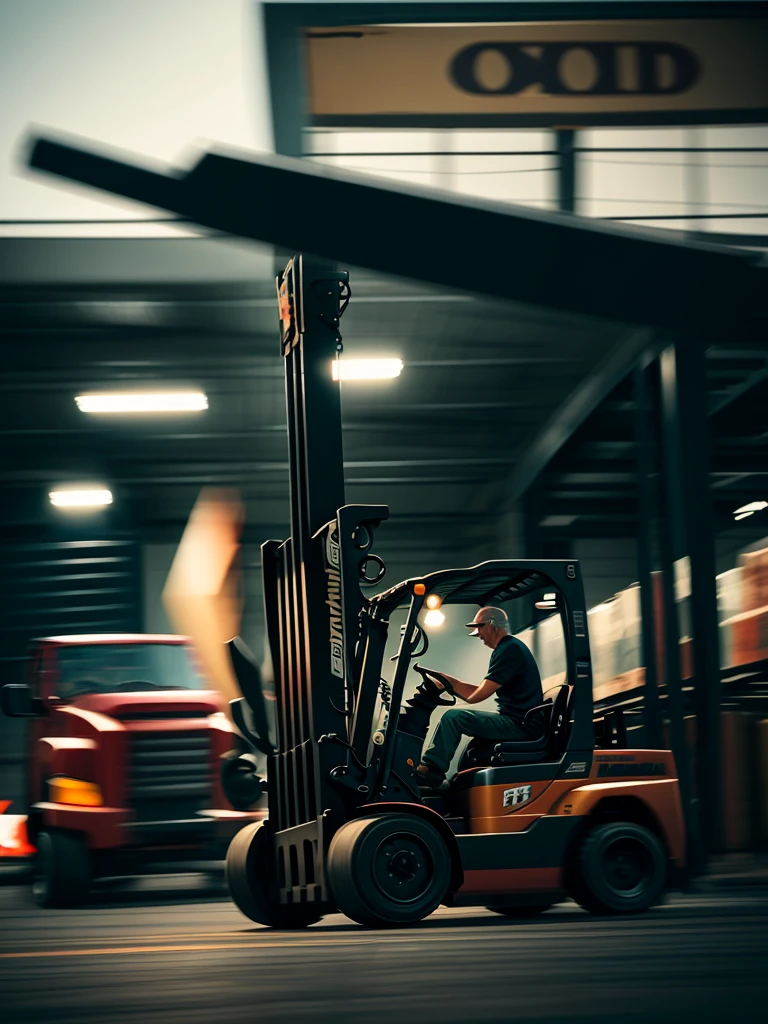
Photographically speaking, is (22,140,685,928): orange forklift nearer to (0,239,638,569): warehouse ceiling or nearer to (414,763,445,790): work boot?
(414,763,445,790): work boot

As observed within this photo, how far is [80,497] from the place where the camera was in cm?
2080

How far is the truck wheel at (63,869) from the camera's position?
10367 mm

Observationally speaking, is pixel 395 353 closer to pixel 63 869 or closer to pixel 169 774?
pixel 169 774

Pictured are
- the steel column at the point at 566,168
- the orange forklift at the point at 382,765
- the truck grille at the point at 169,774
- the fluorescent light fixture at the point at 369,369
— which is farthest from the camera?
the fluorescent light fixture at the point at 369,369

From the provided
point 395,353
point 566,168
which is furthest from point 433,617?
point 395,353

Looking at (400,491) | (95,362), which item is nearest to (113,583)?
(400,491)

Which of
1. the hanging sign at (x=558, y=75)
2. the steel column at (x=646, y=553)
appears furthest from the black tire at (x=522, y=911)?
the hanging sign at (x=558, y=75)

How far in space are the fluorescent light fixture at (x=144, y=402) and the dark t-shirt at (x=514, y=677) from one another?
9.95 m

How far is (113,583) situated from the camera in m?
21.4

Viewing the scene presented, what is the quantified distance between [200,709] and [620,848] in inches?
185

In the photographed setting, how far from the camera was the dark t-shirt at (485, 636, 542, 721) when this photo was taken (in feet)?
23.7

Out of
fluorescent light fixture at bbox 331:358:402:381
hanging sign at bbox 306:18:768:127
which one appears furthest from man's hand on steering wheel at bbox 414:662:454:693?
fluorescent light fixture at bbox 331:358:402:381

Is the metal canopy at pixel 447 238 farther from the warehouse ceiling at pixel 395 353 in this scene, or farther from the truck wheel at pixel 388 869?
the truck wheel at pixel 388 869

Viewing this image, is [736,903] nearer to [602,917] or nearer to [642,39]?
[602,917]
